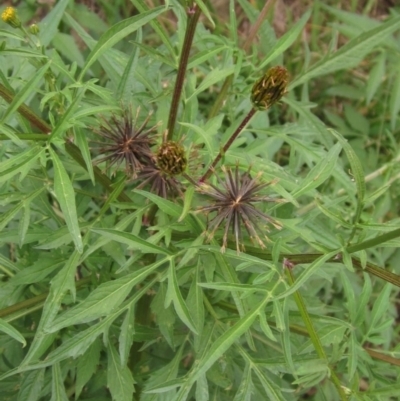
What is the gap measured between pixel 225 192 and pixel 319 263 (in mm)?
288

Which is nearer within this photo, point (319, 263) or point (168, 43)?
point (319, 263)

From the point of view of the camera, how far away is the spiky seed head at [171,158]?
141 centimetres

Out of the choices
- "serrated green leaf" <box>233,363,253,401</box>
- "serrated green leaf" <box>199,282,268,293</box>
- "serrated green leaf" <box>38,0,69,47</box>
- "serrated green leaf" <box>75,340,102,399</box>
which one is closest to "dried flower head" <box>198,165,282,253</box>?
"serrated green leaf" <box>199,282,268,293</box>

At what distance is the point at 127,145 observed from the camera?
1575 millimetres

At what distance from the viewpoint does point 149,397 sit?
1.85m

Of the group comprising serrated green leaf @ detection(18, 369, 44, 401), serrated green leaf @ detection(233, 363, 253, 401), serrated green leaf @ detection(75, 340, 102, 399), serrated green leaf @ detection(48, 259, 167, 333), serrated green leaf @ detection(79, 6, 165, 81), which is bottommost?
serrated green leaf @ detection(233, 363, 253, 401)

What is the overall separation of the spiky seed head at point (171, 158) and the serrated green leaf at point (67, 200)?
9.2 inches

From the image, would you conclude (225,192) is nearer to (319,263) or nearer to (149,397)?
(319,263)

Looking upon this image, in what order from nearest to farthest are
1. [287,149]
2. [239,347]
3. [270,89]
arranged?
[270,89], [239,347], [287,149]

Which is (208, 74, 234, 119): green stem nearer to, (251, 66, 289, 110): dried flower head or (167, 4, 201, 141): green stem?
(167, 4, 201, 141): green stem

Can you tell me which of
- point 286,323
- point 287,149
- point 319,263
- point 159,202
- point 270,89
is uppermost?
point 270,89

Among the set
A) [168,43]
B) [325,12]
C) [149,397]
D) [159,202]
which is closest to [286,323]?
[159,202]

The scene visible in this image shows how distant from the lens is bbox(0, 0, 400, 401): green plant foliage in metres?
1.46

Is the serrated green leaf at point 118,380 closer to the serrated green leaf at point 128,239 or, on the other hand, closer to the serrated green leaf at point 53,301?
the serrated green leaf at point 53,301
